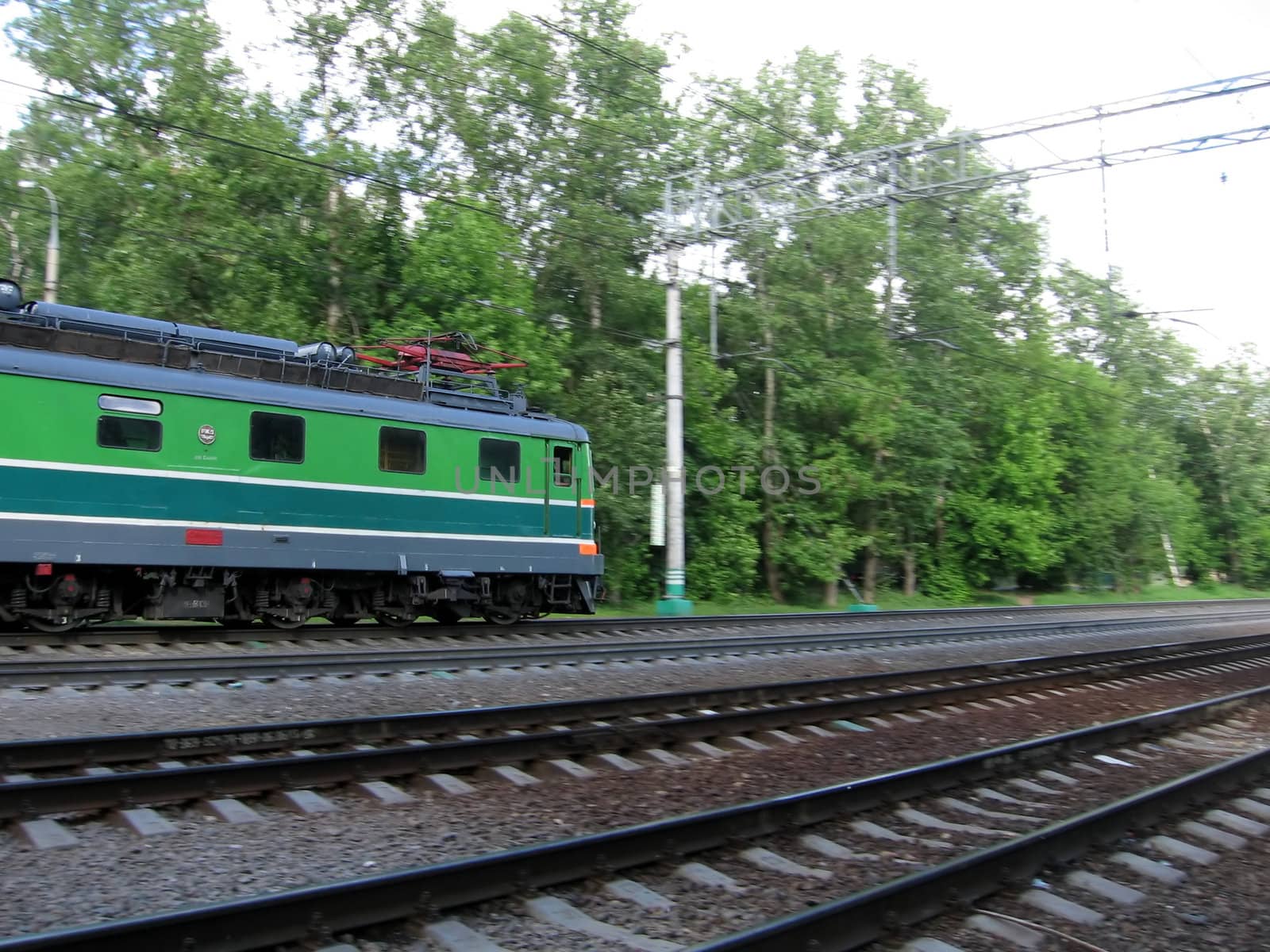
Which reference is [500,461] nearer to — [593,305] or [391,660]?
[391,660]

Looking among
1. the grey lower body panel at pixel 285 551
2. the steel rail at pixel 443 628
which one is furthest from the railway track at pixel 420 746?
the grey lower body panel at pixel 285 551

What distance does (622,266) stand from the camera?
26562 millimetres

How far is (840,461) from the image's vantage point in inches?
1091

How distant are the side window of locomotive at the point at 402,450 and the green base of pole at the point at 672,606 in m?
7.03

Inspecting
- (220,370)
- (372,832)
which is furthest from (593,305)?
(372,832)

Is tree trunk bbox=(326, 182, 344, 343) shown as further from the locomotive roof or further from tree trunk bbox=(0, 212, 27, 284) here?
tree trunk bbox=(0, 212, 27, 284)

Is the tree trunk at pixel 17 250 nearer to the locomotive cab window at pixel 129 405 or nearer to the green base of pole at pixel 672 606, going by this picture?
the locomotive cab window at pixel 129 405

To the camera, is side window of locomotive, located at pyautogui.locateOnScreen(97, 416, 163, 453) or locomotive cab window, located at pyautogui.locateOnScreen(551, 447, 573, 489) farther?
locomotive cab window, located at pyautogui.locateOnScreen(551, 447, 573, 489)

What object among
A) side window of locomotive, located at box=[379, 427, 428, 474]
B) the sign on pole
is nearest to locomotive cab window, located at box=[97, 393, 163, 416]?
side window of locomotive, located at box=[379, 427, 428, 474]

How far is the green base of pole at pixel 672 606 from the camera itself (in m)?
19.9

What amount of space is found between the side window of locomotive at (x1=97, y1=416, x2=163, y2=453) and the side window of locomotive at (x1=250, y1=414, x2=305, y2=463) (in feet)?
3.85

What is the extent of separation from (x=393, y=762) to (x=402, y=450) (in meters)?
8.18

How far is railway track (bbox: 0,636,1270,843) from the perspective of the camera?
18.9 feet

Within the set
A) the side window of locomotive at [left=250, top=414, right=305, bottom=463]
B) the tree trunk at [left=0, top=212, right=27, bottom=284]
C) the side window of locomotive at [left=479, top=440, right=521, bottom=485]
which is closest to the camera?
the side window of locomotive at [left=250, top=414, right=305, bottom=463]
